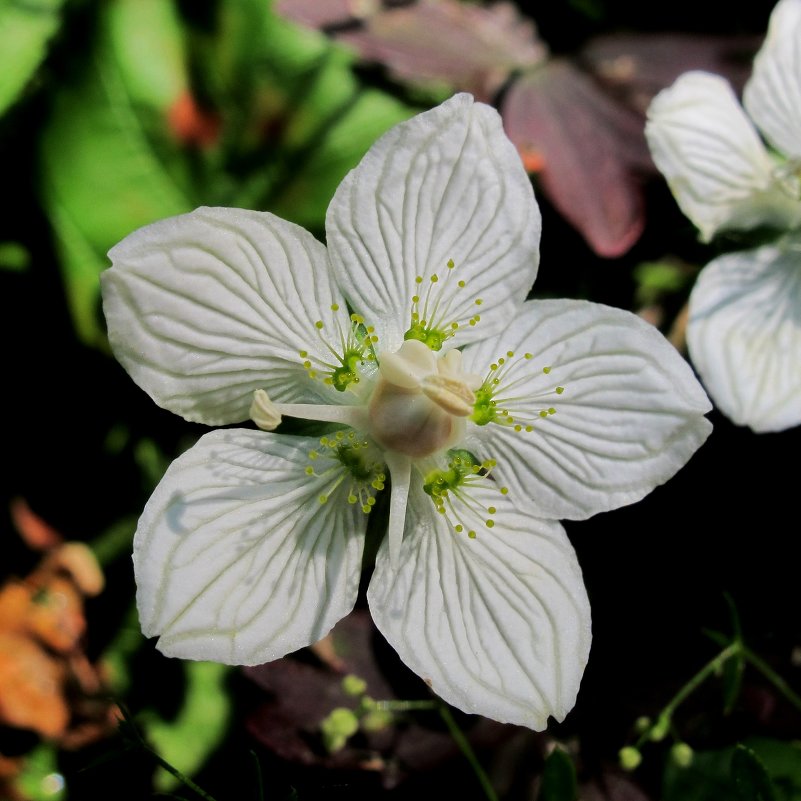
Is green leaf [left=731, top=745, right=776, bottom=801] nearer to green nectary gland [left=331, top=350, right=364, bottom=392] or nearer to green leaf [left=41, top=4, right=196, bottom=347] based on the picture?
green nectary gland [left=331, top=350, right=364, bottom=392]

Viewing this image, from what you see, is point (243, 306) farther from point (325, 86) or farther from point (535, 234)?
point (325, 86)

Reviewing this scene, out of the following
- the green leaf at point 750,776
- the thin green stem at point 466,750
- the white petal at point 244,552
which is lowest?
the thin green stem at point 466,750

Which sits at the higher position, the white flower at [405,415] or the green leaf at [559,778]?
the white flower at [405,415]

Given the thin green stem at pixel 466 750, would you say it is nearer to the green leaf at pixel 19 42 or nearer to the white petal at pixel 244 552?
the white petal at pixel 244 552

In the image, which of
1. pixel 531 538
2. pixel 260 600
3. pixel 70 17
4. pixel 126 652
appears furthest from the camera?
pixel 126 652

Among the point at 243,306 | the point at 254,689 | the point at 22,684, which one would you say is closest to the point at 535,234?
the point at 243,306

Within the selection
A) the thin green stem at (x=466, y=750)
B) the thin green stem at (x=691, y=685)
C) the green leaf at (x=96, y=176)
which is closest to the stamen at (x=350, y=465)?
the thin green stem at (x=466, y=750)

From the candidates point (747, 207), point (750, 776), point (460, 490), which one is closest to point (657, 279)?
point (747, 207)
